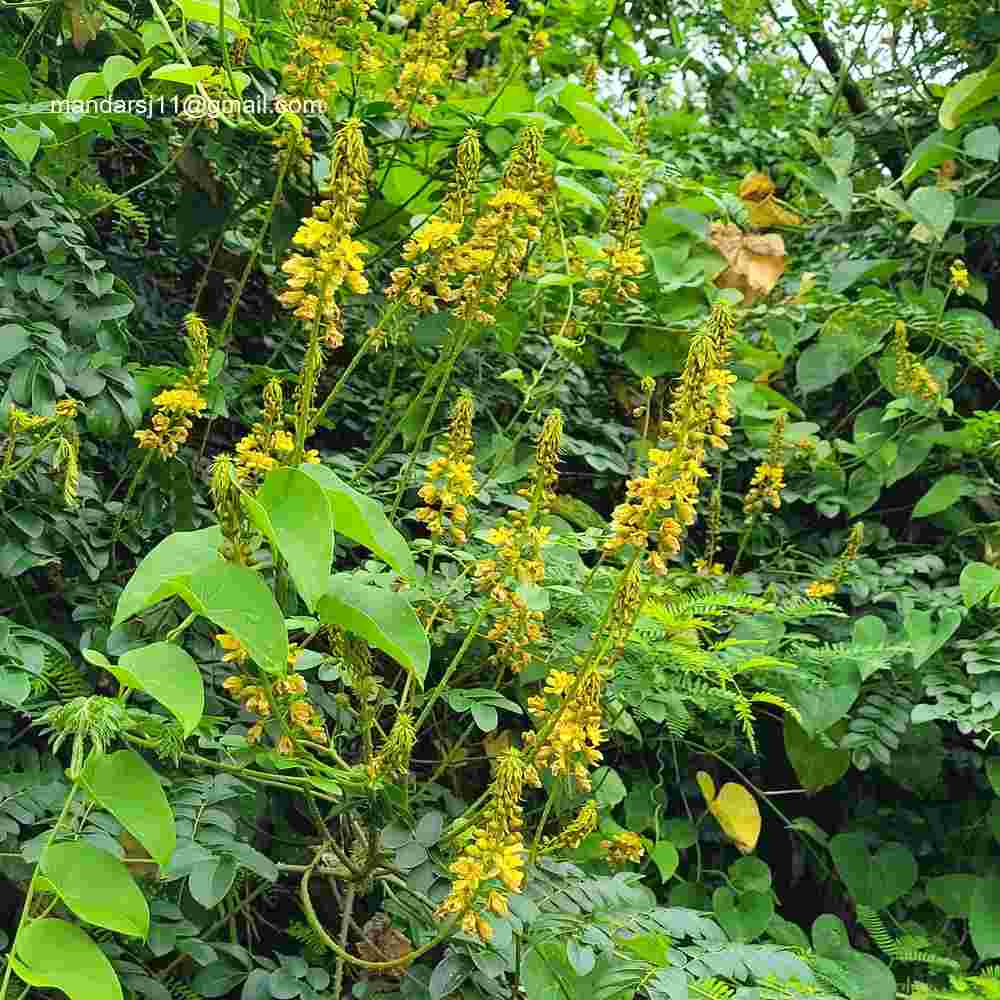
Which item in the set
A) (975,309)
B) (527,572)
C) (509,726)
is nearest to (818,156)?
(975,309)

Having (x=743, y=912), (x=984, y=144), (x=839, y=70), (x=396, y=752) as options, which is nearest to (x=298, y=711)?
(x=396, y=752)

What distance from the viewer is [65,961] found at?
40.2 inches

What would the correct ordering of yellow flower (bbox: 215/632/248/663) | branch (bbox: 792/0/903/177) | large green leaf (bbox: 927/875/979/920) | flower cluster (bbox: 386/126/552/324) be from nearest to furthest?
yellow flower (bbox: 215/632/248/663) → flower cluster (bbox: 386/126/552/324) → large green leaf (bbox: 927/875/979/920) → branch (bbox: 792/0/903/177)

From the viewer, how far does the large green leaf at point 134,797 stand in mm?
1029

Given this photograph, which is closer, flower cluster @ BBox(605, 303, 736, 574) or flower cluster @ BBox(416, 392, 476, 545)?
flower cluster @ BBox(605, 303, 736, 574)

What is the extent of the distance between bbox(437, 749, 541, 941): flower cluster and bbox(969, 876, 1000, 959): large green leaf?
1.12m

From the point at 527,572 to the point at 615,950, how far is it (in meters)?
0.41

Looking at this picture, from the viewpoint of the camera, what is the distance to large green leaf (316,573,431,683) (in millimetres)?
1057

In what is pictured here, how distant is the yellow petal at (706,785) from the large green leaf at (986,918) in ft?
1.46

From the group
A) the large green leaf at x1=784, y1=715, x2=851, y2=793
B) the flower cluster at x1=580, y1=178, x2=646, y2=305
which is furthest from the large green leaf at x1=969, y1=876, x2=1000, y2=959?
the flower cluster at x1=580, y1=178, x2=646, y2=305

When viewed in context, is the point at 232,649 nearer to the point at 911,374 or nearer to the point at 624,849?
the point at 624,849

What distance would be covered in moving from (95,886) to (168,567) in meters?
0.29

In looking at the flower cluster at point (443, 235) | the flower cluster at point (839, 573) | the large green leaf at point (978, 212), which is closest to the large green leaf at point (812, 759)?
the flower cluster at point (839, 573)

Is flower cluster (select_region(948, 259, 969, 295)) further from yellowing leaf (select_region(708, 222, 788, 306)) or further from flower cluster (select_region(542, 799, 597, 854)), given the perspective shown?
flower cluster (select_region(542, 799, 597, 854))
